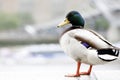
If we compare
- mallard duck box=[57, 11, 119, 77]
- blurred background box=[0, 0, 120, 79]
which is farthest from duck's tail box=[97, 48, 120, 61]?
blurred background box=[0, 0, 120, 79]

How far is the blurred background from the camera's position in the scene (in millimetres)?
2025

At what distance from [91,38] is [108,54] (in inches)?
3.0

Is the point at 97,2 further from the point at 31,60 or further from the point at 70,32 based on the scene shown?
the point at 70,32

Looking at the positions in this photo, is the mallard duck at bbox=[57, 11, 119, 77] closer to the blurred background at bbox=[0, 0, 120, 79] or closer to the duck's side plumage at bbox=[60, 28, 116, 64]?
the duck's side plumage at bbox=[60, 28, 116, 64]

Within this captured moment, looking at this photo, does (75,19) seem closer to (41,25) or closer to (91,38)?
(91,38)

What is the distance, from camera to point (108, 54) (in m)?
0.98

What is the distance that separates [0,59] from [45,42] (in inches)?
14.7

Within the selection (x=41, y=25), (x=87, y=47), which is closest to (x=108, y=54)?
(x=87, y=47)

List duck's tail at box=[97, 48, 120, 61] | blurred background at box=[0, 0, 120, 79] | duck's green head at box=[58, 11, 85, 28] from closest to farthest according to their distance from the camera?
duck's tail at box=[97, 48, 120, 61] < duck's green head at box=[58, 11, 85, 28] < blurred background at box=[0, 0, 120, 79]

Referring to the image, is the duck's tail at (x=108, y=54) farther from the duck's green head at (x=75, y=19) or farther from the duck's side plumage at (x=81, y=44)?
the duck's green head at (x=75, y=19)

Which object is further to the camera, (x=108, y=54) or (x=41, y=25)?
(x=41, y=25)

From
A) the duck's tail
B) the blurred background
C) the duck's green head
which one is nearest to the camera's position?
the duck's tail

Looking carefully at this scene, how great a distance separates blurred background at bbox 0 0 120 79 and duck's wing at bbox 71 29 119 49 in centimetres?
92

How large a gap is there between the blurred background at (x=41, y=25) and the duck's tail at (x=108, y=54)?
968mm
